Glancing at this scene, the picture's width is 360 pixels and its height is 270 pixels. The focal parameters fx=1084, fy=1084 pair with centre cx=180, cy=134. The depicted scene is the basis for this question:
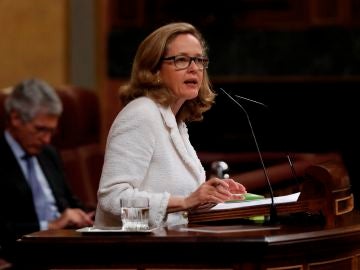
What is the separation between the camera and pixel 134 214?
2.87 metres

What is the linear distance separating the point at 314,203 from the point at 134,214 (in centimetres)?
49

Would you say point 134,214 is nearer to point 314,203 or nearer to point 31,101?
point 314,203

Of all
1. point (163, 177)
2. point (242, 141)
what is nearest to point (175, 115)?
point (163, 177)

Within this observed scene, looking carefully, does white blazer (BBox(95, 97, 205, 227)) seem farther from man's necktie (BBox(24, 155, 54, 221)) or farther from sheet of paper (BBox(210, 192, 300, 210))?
man's necktie (BBox(24, 155, 54, 221))

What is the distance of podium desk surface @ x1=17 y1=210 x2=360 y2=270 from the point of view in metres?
2.70

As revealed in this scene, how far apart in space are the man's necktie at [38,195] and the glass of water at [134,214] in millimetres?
2110

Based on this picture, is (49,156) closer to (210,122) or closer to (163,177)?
(163,177)

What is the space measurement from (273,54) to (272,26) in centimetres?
23

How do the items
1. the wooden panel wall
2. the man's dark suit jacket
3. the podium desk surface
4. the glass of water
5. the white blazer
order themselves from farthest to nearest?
the wooden panel wall < the man's dark suit jacket < the white blazer < the glass of water < the podium desk surface

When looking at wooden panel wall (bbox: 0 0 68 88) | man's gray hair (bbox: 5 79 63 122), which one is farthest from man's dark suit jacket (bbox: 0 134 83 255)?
wooden panel wall (bbox: 0 0 68 88)

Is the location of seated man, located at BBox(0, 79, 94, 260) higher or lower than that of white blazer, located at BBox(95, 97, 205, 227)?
lower

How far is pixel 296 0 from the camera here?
781 centimetres

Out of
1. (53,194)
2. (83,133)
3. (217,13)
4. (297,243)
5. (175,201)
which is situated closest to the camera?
(297,243)

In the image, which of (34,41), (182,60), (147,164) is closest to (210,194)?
(147,164)
